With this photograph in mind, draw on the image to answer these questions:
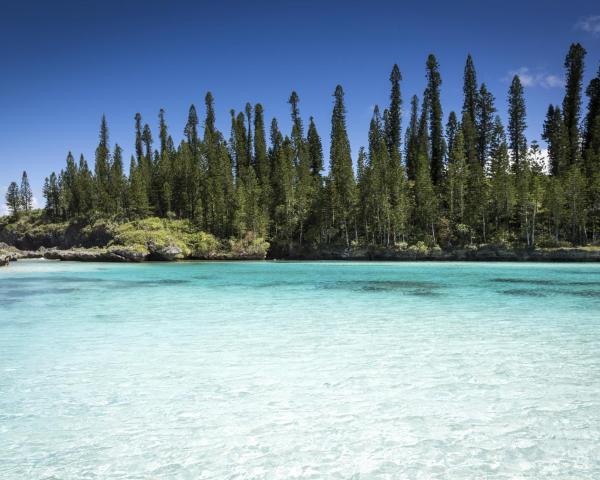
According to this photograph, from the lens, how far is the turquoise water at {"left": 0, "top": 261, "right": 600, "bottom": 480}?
484cm

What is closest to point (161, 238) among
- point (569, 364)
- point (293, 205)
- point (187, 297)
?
point (293, 205)

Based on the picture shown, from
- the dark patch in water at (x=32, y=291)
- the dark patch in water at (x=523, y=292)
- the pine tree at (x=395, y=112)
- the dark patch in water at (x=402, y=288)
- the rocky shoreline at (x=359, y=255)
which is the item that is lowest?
the dark patch in water at (x=523, y=292)

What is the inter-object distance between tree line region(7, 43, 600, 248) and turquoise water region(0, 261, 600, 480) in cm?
4858

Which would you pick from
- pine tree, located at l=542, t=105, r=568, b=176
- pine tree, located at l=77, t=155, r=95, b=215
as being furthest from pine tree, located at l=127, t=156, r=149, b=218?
pine tree, located at l=542, t=105, r=568, b=176

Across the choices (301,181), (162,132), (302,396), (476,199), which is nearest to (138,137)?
(162,132)

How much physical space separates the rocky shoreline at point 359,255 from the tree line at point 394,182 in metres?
1.84

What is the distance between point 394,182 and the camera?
66.1 metres

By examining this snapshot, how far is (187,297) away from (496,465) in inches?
698

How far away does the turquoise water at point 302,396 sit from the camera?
4836 mm

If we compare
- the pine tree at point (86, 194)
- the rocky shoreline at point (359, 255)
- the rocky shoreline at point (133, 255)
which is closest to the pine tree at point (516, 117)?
the rocky shoreline at point (359, 255)

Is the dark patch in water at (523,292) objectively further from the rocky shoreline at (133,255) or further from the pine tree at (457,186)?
the rocky shoreline at (133,255)

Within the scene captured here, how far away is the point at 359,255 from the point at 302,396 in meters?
56.4

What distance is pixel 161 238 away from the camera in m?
65.4

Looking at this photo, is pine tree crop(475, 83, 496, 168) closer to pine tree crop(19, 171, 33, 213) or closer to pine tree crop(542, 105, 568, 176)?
pine tree crop(542, 105, 568, 176)
